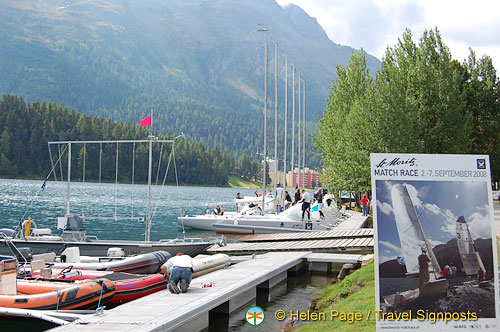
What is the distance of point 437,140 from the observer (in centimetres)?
3591

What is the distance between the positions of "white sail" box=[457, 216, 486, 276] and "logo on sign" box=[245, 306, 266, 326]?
291 inches

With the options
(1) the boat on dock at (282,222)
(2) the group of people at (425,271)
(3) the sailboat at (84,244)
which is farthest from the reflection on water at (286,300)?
(1) the boat on dock at (282,222)

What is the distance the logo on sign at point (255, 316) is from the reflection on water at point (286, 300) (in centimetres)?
11

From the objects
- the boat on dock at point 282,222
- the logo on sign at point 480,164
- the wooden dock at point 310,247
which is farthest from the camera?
the boat on dock at point 282,222

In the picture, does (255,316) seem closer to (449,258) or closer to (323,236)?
(449,258)

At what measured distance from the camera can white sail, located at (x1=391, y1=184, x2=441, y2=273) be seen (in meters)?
6.68

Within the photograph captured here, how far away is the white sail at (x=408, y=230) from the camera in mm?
6676

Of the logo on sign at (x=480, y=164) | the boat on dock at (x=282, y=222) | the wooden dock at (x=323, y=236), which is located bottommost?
the wooden dock at (x=323, y=236)

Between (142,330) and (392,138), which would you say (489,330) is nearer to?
(142,330)

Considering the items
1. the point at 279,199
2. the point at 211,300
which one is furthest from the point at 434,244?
the point at 279,199

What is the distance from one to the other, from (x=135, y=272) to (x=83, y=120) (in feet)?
461

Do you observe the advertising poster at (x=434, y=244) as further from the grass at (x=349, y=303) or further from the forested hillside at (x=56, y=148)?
the forested hillside at (x=56, y=148)

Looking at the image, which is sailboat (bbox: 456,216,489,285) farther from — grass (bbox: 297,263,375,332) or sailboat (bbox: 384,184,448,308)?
grass (bbox: 297,263,375,332)

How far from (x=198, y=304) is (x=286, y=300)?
5.08 metres
